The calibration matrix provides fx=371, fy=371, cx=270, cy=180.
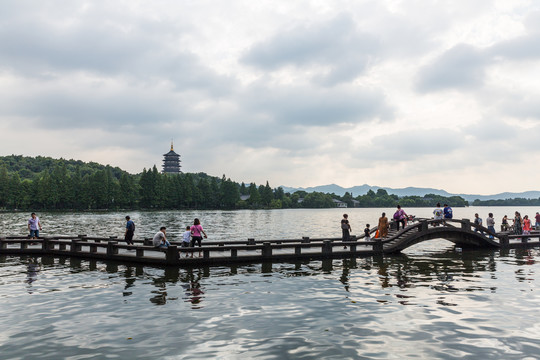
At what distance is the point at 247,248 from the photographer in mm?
21516

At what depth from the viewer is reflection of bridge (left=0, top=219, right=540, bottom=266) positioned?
20570 millimetres

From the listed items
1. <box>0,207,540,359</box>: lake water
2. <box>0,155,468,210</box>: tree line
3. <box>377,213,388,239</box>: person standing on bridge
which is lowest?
<box>0,207,540,359</box>: lake water

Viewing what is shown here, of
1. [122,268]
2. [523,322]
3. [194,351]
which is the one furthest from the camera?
[122,268]

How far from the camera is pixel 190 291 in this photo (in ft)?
48.2

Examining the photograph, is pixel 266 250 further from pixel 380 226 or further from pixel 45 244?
pixel 45 244

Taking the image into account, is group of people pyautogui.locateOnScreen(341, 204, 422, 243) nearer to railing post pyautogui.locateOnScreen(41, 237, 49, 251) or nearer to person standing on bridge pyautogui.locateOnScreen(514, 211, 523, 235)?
person standing on bridge pyautogui.locateOnScreen(514, 211, 523, 235)

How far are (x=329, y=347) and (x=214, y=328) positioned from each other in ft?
10.7

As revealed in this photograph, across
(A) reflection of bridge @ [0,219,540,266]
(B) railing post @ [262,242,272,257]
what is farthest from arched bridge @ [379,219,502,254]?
(B) railing post @ [262,242,272,257]

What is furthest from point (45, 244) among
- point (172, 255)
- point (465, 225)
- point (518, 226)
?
point (518, 226)

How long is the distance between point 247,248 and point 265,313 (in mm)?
9723

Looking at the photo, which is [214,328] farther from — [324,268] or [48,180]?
[48,180]

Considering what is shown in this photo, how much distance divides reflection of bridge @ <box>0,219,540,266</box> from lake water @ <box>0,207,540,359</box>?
44.4 inches

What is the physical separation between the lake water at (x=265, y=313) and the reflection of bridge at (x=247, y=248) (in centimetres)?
113

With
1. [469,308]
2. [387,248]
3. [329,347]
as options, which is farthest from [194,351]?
[387,248]
